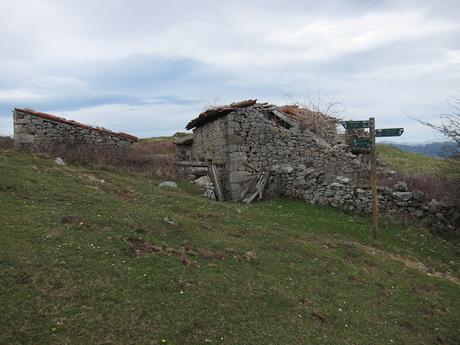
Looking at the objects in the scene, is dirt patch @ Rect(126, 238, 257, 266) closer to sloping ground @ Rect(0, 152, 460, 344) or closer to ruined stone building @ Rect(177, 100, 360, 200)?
sloping ground @ Rect(0, 152, 460, 344)

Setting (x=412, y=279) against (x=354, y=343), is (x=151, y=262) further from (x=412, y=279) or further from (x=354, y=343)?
(x=412, y=279)

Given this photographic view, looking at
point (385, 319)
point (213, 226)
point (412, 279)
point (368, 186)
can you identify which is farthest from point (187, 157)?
point (385, 319)

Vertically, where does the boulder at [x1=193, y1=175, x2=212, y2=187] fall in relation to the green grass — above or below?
below

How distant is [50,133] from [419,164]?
26.6m

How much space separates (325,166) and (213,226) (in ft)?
31.6

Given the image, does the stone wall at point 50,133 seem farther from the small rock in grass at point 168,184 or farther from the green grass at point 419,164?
the green grass at point 419,164

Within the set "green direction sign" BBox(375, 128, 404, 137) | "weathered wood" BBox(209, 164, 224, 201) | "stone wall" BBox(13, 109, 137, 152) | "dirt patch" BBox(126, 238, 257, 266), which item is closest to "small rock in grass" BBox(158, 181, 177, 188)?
"weathered wood" BBox(209, 164, 224, 201)

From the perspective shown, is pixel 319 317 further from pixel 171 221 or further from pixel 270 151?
pixel 270 151

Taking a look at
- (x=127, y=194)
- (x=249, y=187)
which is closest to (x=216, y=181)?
(x=249, y=187)

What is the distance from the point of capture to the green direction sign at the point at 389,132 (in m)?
12.5

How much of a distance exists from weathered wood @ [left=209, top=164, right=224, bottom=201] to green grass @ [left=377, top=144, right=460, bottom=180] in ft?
31.3

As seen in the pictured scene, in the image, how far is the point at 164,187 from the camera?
17141mm

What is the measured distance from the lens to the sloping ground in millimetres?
5852

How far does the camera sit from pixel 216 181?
19.1 meters
